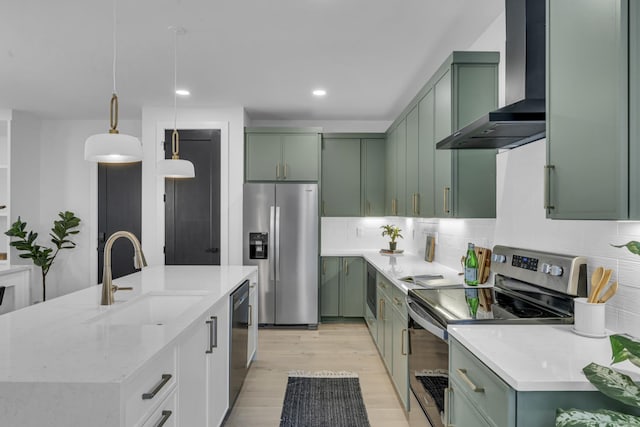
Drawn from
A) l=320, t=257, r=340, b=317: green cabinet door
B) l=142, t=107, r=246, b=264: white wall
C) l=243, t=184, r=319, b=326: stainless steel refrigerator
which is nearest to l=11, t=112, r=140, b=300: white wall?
l=142, t=107, r=246, b=264: white wall

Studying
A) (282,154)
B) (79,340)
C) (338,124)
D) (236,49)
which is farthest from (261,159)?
(79,340)

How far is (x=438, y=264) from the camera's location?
3670 mm

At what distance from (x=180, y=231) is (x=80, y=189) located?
183 cm

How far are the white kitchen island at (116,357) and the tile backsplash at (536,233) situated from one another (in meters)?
1.74

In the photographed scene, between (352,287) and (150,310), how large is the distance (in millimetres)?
3053

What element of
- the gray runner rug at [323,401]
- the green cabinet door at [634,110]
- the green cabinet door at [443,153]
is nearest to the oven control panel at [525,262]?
the green cabinet door at [443,153]

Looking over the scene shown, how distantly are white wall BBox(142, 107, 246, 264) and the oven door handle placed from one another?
9.14 ft

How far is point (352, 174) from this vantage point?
4.93 metres

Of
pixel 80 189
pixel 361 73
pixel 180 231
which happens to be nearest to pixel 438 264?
pixel 361 73

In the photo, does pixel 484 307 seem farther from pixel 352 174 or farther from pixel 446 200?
pixel 352 174

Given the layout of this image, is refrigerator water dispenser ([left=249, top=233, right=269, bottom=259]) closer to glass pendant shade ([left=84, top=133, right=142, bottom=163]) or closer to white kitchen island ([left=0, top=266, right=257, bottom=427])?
white kitchen island ([left=0, top=266, right=257, bottom=427])

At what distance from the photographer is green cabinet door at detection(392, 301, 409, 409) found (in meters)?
2.48

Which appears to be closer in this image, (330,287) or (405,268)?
(405,268)

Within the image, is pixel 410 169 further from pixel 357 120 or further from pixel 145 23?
pixel 145 23
